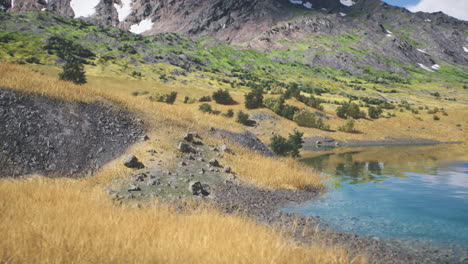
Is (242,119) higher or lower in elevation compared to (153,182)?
higher

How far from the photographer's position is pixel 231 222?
21.3 feet

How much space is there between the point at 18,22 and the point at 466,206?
14956 cm

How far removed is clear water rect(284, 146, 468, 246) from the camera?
8.67 metres

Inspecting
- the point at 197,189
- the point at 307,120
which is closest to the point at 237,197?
the point at 197,189

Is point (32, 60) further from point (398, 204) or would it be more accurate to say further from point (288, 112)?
point (398, 204)

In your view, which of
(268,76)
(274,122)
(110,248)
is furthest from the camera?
(268,76)

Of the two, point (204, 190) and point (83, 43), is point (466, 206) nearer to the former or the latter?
point (204, 190)

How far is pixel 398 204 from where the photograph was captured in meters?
11.7

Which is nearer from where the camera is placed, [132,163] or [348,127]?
[132,163]

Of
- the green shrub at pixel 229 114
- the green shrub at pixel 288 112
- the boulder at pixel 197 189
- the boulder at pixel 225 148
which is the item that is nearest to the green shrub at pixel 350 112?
the green shrub at pixel 288 112

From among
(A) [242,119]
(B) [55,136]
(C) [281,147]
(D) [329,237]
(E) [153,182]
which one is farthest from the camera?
(A) [242,119]

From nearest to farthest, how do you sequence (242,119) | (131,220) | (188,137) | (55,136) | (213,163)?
1. (131,220)
2. (55,136)
3. (213,163)
4. (188,137)
5. (242,119)

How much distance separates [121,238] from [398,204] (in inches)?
437

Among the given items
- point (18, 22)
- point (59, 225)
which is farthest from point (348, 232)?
point (18, 22)
